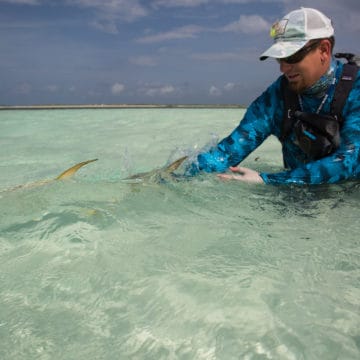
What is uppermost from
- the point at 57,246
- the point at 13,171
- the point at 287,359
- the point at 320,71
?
the point at 320,71

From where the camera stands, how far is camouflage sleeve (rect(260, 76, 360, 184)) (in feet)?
9.53

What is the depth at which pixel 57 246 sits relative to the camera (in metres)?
2.32

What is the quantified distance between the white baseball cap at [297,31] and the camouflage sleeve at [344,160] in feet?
1.57

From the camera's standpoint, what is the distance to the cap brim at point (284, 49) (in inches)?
107

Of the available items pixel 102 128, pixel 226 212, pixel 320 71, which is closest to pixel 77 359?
pixel 226 212

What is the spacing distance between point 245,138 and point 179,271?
1.78 m

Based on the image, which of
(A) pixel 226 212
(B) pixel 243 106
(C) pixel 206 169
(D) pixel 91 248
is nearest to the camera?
(D) pixel 91 248

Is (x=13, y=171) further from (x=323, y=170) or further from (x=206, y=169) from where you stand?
(x=323, y=170)

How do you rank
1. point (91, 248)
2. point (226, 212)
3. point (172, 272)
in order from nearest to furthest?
point (172, 272)
point (91, 248)
point (226, 212)

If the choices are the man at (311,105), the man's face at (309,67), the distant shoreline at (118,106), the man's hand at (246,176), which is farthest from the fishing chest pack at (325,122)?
the distant shoreline at (118,106)

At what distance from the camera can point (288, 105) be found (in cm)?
321

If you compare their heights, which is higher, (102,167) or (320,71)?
(320,71)

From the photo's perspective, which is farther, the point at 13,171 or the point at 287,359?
the point at 13,171

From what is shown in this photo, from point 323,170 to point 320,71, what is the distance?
675 millimetres
